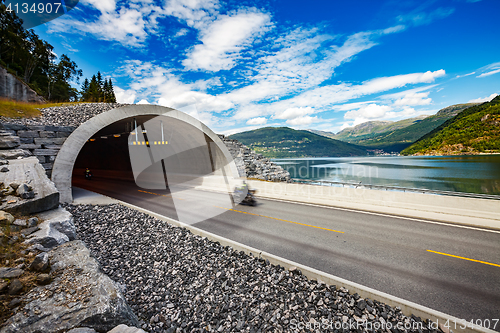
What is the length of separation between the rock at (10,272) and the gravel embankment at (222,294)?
96.8 inches

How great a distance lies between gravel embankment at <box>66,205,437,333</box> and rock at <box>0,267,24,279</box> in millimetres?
2457

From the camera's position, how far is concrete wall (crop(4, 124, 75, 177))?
1305 centimetres

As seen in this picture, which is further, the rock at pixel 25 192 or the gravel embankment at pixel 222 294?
the rock at pixel 25 192

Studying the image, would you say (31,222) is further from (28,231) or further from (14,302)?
(14,302)

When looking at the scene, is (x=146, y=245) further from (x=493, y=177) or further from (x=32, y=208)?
(x=493, y=177)

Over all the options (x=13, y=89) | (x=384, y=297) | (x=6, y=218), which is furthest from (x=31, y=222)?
(x=13, y=89)

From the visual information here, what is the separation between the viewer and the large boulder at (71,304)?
3.12 m

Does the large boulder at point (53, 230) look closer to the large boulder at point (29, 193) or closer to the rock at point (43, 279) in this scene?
the large boulder at point (29, 193)

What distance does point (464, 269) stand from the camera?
264 inches

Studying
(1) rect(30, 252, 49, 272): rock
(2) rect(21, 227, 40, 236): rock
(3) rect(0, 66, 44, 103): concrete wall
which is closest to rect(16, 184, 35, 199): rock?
(2) rect(21, 227, 40, 236): rock

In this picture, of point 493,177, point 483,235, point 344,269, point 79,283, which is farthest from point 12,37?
point 493,177

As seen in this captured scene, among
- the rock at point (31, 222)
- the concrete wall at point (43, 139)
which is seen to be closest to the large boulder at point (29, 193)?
the rock at point (31, 222)

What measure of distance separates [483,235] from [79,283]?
1436cm

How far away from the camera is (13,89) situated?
3603 cm
